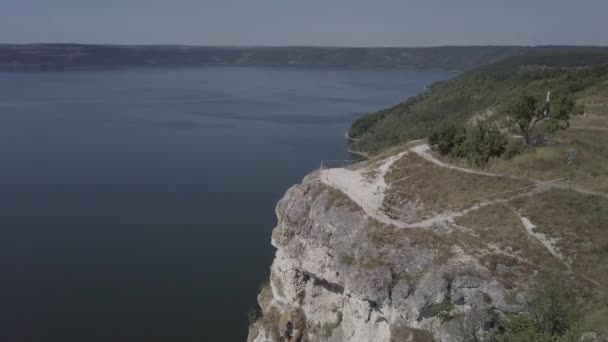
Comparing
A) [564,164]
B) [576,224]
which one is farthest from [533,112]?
[576,224]

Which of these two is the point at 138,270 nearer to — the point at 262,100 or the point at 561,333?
the point at 561,333

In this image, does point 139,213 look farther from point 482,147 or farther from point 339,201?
point 482,147

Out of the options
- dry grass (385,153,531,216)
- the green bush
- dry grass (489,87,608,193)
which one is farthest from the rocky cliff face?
dry grass (489,87,608,193)

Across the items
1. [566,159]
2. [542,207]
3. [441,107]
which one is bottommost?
[542,207]

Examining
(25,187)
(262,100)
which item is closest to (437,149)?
(25,187)

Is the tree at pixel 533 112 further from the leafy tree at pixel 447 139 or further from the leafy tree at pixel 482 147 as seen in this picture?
the leafy tree at pixel 447 139

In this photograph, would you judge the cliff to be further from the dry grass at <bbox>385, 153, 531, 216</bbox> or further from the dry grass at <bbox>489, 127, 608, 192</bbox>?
the dry grass at <bbox>489, 127, 608, 192</bbox>
